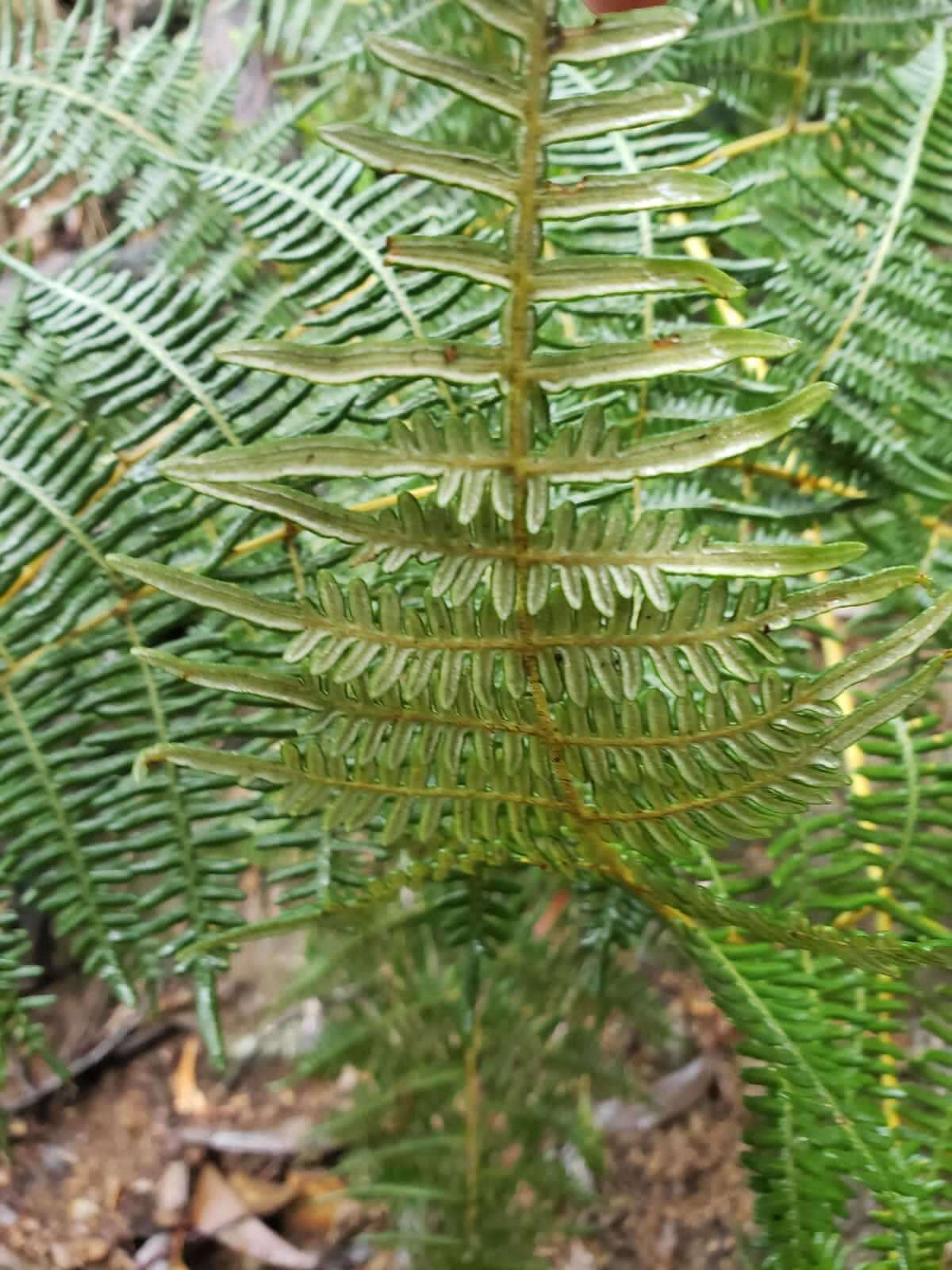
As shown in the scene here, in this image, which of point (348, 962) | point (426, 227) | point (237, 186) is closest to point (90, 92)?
point (237, 186)

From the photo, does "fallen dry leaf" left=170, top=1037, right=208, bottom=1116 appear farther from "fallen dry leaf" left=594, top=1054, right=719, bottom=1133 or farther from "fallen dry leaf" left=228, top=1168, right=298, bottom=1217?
"fallen dry leaf" left=594, top=1054, right=719, bottom=1133

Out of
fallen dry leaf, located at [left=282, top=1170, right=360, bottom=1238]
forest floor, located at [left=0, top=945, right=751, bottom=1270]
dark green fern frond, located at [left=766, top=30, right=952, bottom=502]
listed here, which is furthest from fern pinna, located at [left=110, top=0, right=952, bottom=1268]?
fallen dry leaf, located at [left=282, top=1170, right=360, bottom=1238]

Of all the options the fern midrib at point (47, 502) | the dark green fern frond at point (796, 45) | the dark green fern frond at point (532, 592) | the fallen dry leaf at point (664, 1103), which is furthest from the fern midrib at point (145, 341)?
the fallen dry leaf at point (664, 1103)

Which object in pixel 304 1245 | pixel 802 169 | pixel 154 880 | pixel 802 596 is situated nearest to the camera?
pixel 802 596

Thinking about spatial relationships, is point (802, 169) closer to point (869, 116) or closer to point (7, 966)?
point (869, 116)

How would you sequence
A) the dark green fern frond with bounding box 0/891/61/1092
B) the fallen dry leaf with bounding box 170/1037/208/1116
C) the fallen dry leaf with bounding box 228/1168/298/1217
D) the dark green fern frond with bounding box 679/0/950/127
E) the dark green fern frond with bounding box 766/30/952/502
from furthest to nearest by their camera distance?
the fallen dry leaf with bounding box 170/1037/208/1116 → the fallen dry leaf with bounding box 228/1168/298/1217 → the dark green fern frond with bounding box 679/0/950/127 → the dark green fern frond with bounding box 766/30/952/502 → the dark green fern frond with bounding box 0/891/61/1092

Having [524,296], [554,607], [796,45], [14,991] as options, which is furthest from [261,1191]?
[796,45]
